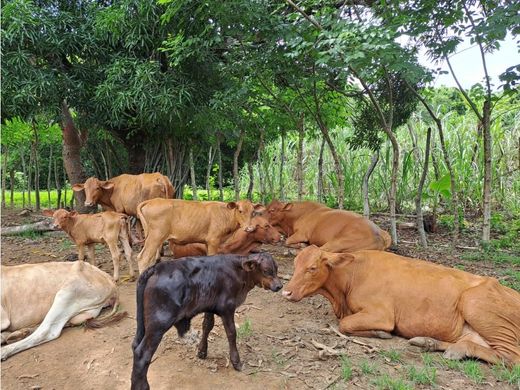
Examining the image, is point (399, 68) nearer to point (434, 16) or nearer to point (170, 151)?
point (434, 16)

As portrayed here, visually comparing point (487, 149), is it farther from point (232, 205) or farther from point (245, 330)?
point (245, 330)

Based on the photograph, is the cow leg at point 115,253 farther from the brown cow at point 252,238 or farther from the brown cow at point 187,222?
the brown cow at point 252,238

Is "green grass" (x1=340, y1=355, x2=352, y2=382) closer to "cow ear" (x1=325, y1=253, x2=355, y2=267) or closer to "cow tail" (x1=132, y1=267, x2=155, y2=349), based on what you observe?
"cow ear" (x1=325, y1=253, x2=355, y2=267)

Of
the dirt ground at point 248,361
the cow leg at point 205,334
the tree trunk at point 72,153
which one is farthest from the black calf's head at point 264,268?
the tree trunk at point 72,153

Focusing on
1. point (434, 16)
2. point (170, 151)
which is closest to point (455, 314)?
point (434, 16)

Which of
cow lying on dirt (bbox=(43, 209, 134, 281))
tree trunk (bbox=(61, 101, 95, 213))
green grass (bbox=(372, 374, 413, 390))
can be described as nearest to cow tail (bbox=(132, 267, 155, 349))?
green grass (bbox=(372, 374, 413, 390))

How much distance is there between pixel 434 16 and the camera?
6516mm

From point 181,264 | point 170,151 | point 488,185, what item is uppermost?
point 170,151

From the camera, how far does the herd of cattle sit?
337 cm

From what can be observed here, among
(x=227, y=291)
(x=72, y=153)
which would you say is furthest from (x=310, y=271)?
(x=72, y=153)

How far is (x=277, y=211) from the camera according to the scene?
25.0 ft

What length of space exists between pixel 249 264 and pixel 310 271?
1.17 metres

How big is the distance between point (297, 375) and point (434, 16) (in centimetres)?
545

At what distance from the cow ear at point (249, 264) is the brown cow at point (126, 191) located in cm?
377
